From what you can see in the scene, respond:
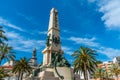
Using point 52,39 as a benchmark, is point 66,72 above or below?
below

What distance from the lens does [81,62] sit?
38875 millimetres

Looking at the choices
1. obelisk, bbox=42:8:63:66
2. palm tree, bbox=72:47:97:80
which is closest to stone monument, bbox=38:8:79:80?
obelisk, bbox=42:8:63:66

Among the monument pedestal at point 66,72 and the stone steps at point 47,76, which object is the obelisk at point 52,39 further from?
the monument pedestal at point 66,72

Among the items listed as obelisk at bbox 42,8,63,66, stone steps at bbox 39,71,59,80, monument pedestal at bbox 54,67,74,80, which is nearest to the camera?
stone steps at bbox 39,71,59,80

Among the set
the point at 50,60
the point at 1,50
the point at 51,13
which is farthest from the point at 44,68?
the point at 51,13

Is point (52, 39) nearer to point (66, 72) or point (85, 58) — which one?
point (66, 72)

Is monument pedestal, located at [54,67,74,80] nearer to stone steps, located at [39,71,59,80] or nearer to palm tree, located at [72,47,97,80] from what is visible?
stone steps, located at [39,71,59,80]

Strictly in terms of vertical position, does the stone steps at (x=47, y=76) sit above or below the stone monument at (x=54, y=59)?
below

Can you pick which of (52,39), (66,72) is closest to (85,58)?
(66,72)

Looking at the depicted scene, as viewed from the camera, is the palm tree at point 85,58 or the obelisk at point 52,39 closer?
the palm tree at point 85,58

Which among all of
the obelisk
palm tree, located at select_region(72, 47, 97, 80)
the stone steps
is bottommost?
the stone steps

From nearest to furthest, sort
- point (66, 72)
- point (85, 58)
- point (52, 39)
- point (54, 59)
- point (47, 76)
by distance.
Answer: point (85, 58) < point (47, 76) < point (66, 72) < point (54, 59) < point (52, 39)

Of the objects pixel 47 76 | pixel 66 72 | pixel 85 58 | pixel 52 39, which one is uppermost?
pixel 52 39

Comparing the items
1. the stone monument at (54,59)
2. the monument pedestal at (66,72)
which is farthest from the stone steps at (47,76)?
the monument pedestal at (66,72)
